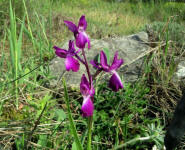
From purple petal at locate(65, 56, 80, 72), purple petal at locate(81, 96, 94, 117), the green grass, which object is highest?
purple petal at locate(65, 56, 80, 72)

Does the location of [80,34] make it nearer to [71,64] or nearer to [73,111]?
[71,64]

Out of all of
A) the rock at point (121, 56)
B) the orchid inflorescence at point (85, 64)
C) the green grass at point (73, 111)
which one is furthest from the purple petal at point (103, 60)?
the rock at point (121, 56)

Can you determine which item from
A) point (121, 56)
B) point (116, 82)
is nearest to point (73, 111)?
point (116, 82)

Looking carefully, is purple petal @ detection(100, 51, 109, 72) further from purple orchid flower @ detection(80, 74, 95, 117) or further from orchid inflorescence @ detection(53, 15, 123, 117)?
purple orchid flower @ detection(80, 74, 95, 117)

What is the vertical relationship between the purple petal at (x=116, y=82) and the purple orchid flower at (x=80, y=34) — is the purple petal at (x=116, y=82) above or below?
below

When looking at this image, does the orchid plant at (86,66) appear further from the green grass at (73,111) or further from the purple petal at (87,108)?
the green grass at (73,111)

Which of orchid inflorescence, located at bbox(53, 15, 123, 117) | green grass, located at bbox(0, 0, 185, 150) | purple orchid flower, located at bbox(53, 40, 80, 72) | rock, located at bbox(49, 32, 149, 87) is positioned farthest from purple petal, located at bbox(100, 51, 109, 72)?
rock, located at bbox(49, 32, 149, 87)
